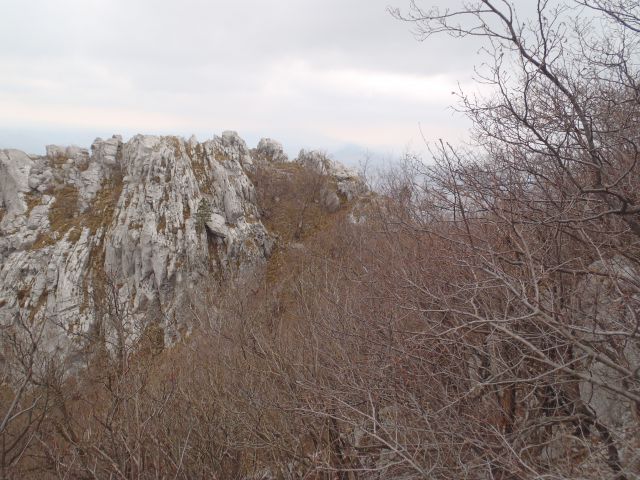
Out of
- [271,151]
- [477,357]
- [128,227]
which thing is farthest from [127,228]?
[477,357]

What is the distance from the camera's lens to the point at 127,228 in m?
22.0

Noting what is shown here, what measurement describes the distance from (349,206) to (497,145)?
19.3m

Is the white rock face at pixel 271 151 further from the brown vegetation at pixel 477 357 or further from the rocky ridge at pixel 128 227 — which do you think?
the brown vegetation at pixel 477 357

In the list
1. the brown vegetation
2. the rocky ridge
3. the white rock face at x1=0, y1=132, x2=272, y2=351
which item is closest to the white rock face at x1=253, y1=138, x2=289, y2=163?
the rocky ridge

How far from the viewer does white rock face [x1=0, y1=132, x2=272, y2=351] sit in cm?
2089

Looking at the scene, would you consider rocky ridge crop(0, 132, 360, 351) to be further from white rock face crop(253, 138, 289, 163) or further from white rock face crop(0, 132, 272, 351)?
white rock face crop(253, 138, 289, 163)

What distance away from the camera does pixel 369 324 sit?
A: 514cm

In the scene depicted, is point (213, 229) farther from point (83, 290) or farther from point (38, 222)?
point (38, 222)

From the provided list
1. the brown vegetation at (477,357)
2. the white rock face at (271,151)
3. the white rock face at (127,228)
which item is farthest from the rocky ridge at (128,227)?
the brown vegetation at (477,357)

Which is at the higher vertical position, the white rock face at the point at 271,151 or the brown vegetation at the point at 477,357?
the white rock face at the point at 271,151

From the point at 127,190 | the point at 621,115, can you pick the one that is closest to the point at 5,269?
the point at 127,190

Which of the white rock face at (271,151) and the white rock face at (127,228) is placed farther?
the white rock face at (271,151)

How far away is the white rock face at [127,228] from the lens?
2089 centimetres

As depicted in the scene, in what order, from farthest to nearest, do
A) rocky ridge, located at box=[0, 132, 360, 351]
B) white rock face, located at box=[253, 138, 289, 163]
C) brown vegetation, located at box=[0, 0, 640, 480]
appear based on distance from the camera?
white rock face, located at box=[253, 138, 289, 163], rocky ridge, located at box=[0, 132, 360, 351], brown vegetation, located at box=[0, 0, 640, 480]
